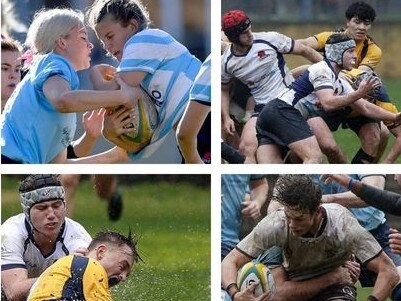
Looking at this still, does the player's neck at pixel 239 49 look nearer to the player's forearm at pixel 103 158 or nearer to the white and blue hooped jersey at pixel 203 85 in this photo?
the white and blue hooped jersey at pixel 203 85

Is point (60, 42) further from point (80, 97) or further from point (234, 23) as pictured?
point (234, 23)

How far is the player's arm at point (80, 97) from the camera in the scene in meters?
3.07

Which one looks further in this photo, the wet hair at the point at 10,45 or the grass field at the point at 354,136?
the wet hair at the point at 10,45

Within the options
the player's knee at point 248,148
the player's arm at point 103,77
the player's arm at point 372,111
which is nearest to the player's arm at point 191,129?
the player's knee at point 248,148

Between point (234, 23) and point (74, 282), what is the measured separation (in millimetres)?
890

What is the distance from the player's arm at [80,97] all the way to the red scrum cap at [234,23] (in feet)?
1.09

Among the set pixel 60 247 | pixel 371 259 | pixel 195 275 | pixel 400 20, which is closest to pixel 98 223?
pixel 60 247

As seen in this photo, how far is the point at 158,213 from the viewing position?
10.4ft

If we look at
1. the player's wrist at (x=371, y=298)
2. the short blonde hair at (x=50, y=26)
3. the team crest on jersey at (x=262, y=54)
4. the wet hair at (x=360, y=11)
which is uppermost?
the wet hair at (x=360, y=11)

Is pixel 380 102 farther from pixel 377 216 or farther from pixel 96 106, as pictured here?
pixel 96 106

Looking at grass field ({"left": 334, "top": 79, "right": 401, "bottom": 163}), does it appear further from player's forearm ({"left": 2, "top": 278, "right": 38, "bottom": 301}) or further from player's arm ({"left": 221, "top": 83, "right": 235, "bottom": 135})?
player's forearm ({"left": 2, "top": 278, "right": 38, "bottom": 301})

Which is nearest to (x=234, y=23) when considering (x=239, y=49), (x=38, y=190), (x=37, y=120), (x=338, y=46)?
(x=239, y=49)

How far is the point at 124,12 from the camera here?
3102 millimetres

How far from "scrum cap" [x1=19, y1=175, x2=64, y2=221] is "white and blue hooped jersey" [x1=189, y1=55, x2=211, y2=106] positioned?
495mm
